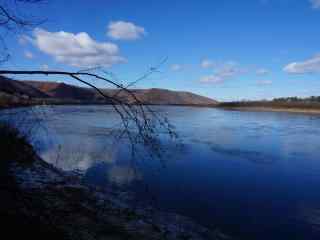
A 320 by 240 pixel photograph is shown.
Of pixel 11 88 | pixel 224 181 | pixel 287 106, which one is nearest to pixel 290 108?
pixel 287 106

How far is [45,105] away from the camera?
13.9ft

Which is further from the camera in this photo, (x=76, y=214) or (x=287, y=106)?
(x=287, y=106)

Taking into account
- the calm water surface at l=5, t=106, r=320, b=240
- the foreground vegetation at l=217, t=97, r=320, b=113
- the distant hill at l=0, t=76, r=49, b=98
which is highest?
the foreground vegetation at l=217, t=97, r=320, b=113

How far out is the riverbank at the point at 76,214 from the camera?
166 inches

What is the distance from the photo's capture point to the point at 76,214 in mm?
5332

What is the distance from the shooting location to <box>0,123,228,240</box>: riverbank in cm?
423

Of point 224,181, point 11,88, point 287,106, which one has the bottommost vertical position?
point 224,181

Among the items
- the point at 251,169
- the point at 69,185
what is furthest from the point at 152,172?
the point at 251,169

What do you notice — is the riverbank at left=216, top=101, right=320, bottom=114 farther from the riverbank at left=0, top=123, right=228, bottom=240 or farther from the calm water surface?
the riverbank at left=0, top=123, right=228, bottom=240

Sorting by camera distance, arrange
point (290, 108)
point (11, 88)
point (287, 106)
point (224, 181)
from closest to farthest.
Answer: point (11, 88), point (224, 181), point (290, 108), point (287, 106)

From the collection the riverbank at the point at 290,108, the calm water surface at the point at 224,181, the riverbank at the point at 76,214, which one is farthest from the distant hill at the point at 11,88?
the riverbank at the point at 290,108

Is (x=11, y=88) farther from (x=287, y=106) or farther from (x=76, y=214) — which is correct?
(x=287, y=106)

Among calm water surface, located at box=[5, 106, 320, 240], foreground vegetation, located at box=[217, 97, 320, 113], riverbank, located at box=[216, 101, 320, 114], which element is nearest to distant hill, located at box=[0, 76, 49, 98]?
calm water surface, located at box=[5, 106, 320, 240]

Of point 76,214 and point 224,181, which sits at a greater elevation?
point 76,214
